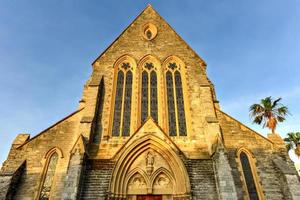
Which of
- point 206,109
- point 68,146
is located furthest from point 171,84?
point 68,146

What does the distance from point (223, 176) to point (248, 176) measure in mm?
2252

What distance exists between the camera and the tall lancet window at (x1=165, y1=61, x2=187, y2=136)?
13.0m

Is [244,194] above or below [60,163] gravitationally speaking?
below

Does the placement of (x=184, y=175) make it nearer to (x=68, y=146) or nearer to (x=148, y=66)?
(x=68, y=146)

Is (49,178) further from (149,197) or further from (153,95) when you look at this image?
(153,95)

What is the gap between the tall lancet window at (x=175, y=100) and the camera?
13.0m

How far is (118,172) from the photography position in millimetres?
10875

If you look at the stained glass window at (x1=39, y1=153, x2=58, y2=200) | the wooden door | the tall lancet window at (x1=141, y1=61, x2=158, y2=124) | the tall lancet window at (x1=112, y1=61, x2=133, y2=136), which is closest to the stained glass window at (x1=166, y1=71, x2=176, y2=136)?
the tall lancet window at (x1=141, y1=61, x2=158, y2=124)

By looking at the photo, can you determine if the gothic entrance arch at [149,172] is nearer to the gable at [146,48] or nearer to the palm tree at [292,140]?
the gable at [146,48]

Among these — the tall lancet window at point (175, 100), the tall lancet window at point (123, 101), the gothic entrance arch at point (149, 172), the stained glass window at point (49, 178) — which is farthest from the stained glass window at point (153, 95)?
the stained glass window at point (49, 178)

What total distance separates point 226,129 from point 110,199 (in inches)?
305

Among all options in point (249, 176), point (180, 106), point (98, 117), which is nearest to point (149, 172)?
point (98, 117)

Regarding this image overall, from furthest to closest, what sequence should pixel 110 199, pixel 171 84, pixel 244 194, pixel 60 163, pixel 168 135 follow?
pixel 171 84 → pixel 168 135 → pixel 60 163 → pixel 244 194 → pixel 110 199

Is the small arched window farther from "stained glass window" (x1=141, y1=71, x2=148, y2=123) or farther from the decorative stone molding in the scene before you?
"stained glass window" (x1=141, y1=71, x2=148, y2=123)
